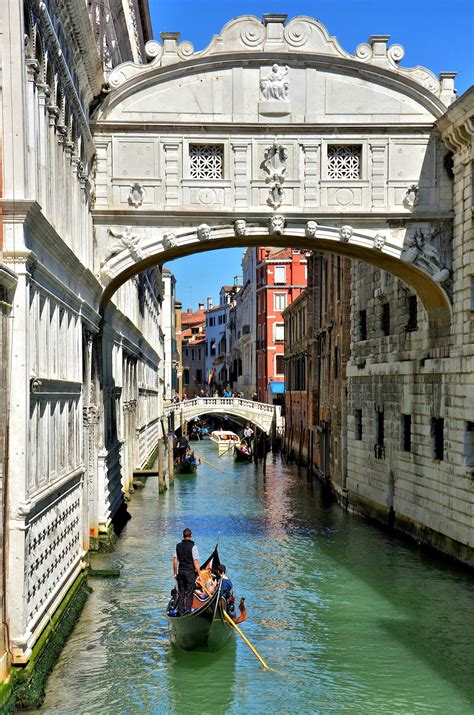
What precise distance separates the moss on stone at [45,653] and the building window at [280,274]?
3714 cm

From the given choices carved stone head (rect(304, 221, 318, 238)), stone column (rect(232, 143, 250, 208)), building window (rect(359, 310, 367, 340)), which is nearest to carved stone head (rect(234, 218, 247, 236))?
stone column (rect(232, 143, 250, 208))

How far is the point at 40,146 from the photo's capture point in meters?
9.08

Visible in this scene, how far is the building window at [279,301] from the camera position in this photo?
158 ft

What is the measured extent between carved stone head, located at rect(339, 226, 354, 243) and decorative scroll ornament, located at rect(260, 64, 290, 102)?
2030 mm

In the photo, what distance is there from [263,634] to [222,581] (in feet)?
3.85

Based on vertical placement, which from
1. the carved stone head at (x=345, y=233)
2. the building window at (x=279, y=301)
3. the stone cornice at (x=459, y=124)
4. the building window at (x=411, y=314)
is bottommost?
the building window at (x=411, y=314)

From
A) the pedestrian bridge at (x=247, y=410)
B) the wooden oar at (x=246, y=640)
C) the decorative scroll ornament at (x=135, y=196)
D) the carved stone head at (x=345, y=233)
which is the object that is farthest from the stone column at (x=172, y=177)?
the pedestrian bridge at (x=247, y=410)

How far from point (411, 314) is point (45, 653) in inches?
384

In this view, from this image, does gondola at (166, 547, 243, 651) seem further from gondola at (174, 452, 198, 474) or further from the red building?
the red building

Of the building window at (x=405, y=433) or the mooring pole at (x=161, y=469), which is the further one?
the mooring pole at (x=161, y=469)

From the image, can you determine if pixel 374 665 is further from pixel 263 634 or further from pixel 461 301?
pixel 461 301

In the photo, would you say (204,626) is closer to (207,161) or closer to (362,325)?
(207,161)

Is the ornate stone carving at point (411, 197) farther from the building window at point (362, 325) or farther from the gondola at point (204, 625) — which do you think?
the gondola at point (204, 625)

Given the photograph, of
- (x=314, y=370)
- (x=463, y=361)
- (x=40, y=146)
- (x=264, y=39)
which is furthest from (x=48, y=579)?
(x=314, y=370)
